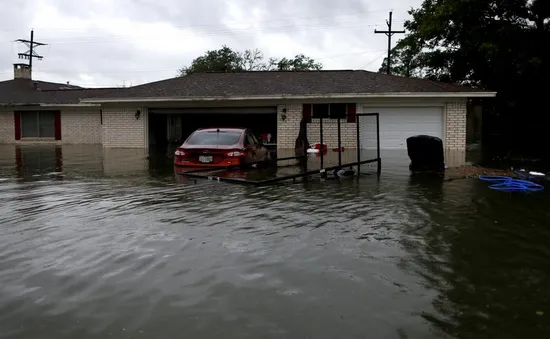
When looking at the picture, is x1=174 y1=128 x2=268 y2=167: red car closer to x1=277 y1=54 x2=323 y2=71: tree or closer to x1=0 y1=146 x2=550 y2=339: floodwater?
x1=0 y1=146 x2=550 y2=339: floodwater

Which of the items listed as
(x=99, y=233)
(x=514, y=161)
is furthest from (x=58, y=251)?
(x=514, y=161)

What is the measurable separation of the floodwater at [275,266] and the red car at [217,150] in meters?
3.95

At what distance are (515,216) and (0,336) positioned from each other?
256 inches

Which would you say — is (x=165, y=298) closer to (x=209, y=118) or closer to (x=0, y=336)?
(x=0, y=336)

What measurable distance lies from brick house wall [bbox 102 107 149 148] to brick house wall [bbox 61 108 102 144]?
7.18m

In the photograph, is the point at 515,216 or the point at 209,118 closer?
the point at 515,216

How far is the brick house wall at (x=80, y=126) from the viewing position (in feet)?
104

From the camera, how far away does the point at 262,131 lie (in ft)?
103

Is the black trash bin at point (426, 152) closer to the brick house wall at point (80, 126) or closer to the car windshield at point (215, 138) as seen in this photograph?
the car windshield at point (215, 138)

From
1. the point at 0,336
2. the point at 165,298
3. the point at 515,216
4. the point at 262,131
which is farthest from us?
the point at 262,131

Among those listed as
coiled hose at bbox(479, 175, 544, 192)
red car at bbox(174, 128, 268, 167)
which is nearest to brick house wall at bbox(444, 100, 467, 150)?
red car at bbox(174, 128, 268, 167)

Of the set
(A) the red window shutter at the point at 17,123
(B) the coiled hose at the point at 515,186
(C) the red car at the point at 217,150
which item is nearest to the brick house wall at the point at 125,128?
(A) the red window shutter at the point at 17,123

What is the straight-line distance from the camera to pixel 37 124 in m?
32.3

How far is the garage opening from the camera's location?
24.9 meters
